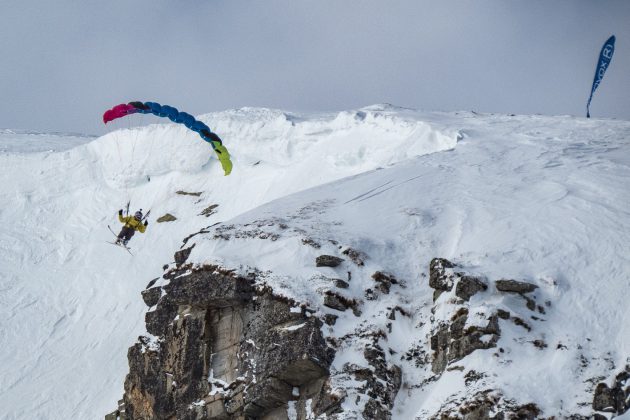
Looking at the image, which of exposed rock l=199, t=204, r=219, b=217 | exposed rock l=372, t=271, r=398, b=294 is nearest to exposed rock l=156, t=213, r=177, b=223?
exposed rock l=199, t=204, r=219, b=217

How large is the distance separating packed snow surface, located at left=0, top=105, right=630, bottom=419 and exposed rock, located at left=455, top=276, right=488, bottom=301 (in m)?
0.55

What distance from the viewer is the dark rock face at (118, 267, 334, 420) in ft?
50.8

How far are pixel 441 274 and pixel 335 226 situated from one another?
3924mm

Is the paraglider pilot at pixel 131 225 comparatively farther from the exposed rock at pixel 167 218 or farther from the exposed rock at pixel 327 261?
the exposed rock at pixel 167 218

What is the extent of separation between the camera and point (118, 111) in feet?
76.9

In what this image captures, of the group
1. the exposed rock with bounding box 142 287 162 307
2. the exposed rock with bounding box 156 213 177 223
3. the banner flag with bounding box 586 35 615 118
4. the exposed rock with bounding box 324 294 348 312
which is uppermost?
the banner flag with bounding box 586 35 615 118

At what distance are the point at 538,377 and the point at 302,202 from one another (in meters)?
10.3

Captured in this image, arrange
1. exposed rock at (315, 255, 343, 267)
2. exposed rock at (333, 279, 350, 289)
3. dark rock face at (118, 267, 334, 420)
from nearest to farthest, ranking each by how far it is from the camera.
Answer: dark rock face at (118, 267, 334, 420) < exposed rock at (333, 279, 350, 289) < exposed rock at (315, 255, 343, 267)

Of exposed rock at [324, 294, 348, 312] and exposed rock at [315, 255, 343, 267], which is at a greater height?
exposed rock at [315, 255, 343, 267]

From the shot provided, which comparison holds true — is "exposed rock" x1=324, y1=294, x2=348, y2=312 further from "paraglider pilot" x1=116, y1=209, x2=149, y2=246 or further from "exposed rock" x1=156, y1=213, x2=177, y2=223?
"exposed rock" x1=156, y1=213, x2=177, y2=223

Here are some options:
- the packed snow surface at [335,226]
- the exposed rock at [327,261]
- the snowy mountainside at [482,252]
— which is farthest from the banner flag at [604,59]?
the exposed rock at [327,261]

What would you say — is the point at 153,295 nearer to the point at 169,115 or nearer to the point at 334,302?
the point at 334,302

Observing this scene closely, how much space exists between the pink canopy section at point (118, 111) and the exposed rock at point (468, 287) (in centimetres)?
1275

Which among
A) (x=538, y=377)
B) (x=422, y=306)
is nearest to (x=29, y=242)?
A: (x=422, y=306)
